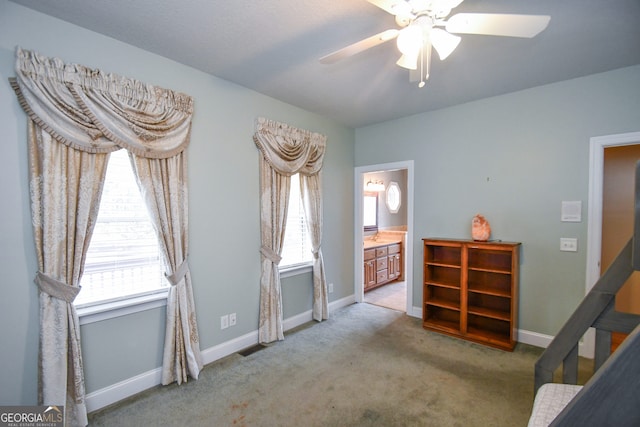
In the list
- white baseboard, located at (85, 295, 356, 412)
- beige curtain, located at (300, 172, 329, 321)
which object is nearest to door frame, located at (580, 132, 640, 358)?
beige curtain, located at (300, 172, 329, 321)

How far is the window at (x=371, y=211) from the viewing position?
5.65m

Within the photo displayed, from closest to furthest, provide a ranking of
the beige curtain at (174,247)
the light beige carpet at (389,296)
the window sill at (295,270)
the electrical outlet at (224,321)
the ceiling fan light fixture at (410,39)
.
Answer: the ceiling fan light fixture at (410,39)
the beige curtain at (174,247)
the electrical outlet at (224,321)
the window sill at (295,270)
the light beige carpet at (389,296)

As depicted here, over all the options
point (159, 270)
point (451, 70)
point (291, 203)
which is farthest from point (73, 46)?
point (451, 70)

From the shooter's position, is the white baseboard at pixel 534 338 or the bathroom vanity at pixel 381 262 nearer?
the white baseboard at pixel 534 338

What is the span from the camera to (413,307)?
3766 millimetres

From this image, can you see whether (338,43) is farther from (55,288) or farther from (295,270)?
(55,288)

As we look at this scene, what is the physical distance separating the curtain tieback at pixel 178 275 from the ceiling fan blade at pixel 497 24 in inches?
96.6

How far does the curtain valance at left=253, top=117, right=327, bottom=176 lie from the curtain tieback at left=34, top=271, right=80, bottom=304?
1907 millimetres

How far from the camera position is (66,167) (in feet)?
5.97

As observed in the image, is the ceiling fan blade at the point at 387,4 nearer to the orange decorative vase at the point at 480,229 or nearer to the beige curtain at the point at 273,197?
the beige curtain at the point at 273,197

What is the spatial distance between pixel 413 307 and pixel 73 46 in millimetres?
4195

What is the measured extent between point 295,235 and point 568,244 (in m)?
2.85

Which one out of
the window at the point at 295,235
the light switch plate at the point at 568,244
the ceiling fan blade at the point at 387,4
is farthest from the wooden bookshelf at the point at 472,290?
the ceiling fan blade at the point at 387,4

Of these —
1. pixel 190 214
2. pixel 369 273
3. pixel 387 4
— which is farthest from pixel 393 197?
pixel 387 4
